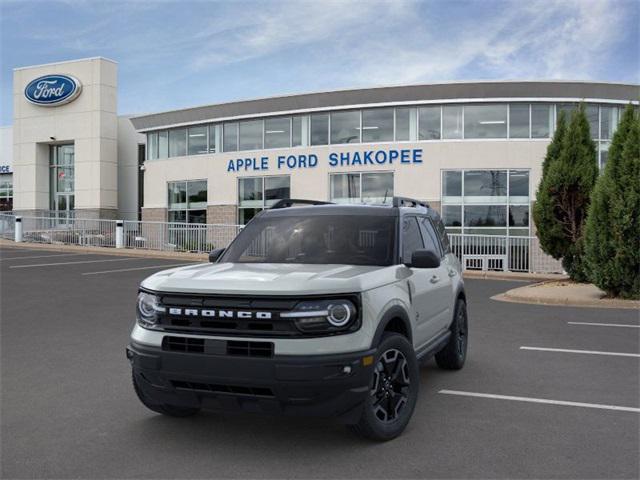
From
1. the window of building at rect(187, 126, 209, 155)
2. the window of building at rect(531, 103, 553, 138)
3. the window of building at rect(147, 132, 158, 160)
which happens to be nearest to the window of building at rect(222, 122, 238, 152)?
the window of building at rect(187, 126, 209, 155)

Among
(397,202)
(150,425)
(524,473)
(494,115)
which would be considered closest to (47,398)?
(150,425)

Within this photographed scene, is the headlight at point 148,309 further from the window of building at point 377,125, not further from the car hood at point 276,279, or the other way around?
the window of building at point 377,125

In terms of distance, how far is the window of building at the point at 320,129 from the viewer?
27953 millimetres

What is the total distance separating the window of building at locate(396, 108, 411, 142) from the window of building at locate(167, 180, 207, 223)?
10.2 metres

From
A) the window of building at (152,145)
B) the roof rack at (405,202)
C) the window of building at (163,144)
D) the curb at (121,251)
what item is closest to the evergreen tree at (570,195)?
the roof rack at (405,202)

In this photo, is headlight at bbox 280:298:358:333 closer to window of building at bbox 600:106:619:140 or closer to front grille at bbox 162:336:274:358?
front grille at bbox 162:336:274:358

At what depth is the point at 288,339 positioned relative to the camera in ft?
13.3

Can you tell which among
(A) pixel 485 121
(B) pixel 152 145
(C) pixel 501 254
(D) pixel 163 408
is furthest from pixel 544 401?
(B) pixel 152 145

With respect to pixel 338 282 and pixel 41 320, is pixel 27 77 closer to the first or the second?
pixel 41 320

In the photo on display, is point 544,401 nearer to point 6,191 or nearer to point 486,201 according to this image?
point 486,201

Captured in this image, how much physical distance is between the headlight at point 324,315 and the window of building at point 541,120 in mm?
23081

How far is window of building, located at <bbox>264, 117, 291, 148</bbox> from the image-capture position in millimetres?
28922

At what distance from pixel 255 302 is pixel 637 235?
10.9 m

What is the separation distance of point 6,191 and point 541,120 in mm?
35372
